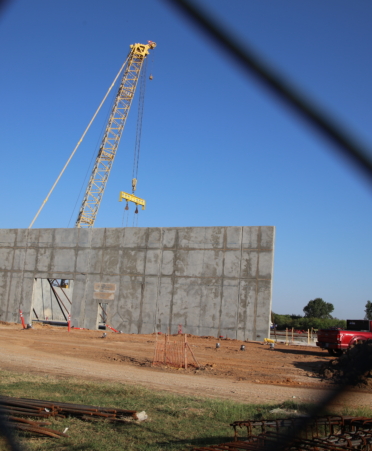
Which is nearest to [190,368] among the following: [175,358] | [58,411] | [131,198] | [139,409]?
[175,358]

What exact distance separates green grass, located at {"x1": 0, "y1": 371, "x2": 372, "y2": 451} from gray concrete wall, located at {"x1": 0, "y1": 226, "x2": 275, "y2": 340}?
57.6ft

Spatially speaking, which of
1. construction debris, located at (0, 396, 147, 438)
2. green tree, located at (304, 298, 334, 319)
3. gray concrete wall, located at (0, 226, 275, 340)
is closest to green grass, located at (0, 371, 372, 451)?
construction debris, located at (0, 396, 147, 438)

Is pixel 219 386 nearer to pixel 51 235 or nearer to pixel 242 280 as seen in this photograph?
pixel 242 280

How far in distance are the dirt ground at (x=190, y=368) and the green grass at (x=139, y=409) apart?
132cm

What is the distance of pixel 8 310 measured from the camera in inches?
1321

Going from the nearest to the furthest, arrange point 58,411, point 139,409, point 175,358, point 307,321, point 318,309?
point 58,411 → point 139,409 → point 175,358 → point 307,321 → point 318,309

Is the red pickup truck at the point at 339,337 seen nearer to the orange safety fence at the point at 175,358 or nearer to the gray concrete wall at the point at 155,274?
the orange safety fence at the point at 175,358

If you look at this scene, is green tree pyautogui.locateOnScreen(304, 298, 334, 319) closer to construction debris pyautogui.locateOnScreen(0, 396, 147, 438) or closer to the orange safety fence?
the orange safety fence

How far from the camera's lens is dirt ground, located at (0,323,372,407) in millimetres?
11914

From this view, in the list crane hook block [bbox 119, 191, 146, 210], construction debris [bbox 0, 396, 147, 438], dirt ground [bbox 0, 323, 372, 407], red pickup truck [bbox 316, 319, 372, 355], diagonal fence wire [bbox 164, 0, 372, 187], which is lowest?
dirt ground [bbox 0, 323, 372, 407]

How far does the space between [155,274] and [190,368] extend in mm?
14725

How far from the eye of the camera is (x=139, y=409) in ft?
28.8

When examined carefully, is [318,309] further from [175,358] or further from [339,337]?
[175,358]

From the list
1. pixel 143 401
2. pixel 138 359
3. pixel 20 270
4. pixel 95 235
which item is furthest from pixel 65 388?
pixel 20 270
